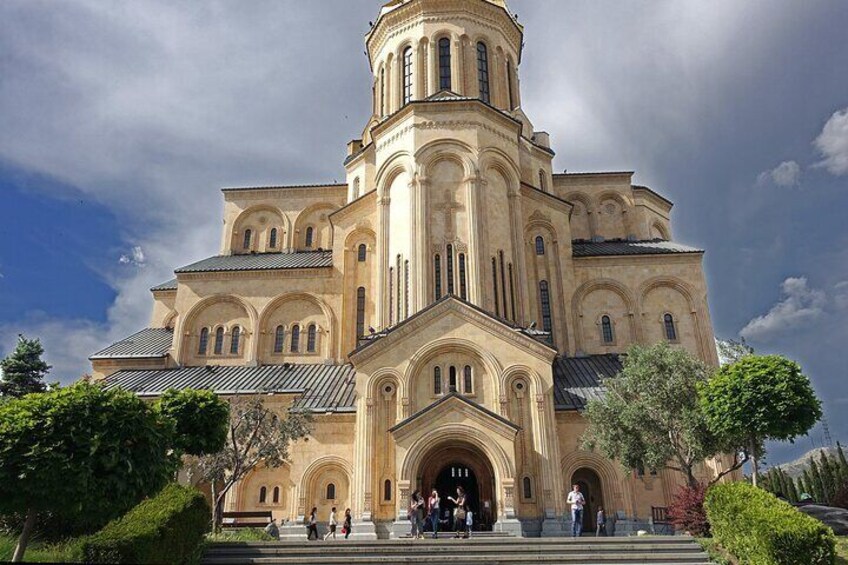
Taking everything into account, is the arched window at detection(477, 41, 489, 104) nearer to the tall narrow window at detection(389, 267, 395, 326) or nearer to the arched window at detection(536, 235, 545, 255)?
the arched window at detection(536, 235, 545, 255)

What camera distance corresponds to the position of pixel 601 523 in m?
20.4

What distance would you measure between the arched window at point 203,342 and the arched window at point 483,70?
62.9 ft

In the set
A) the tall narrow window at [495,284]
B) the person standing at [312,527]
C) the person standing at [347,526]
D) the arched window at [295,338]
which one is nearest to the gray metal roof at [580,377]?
the tall narrow window at [495,284]

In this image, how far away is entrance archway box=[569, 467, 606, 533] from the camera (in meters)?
22.7

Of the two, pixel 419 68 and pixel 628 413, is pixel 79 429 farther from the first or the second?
pixel 419 68

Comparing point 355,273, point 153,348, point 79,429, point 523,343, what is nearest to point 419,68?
point 355,273

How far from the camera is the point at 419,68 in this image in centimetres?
3156

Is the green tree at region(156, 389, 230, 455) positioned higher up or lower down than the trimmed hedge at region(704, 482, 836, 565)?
higher up

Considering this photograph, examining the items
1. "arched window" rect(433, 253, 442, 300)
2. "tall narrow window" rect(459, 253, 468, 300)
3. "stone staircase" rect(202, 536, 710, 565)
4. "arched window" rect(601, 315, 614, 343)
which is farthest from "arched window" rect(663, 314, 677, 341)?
"stone staircase" rect(202, 536, 710, 565)

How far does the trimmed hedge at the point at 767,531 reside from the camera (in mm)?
11125

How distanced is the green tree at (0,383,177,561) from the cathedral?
10.1m

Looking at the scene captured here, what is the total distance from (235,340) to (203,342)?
1.73m

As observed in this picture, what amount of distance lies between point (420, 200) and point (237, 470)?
14.0 metres

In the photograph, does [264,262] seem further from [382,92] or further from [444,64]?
[444,64]
